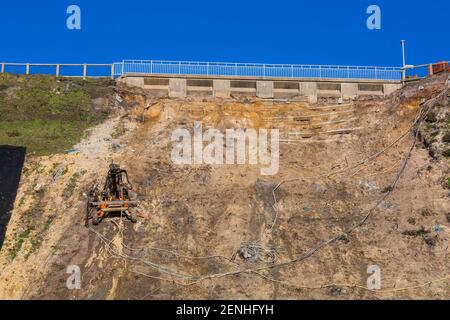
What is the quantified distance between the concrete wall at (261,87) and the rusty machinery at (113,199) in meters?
9.86

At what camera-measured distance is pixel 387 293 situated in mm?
22125

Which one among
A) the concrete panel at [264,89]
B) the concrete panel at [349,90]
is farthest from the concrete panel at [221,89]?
the concrete panel at [349,90]

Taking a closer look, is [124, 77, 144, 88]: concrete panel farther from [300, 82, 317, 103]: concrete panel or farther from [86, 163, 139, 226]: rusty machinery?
[86, 163, 139, 226]: rusty machinery

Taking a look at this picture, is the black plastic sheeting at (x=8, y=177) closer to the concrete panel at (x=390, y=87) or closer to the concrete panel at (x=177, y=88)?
the concrete panel at (x=177, y=88)

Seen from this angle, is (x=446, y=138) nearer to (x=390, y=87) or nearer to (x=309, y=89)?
(x=390, y=87)

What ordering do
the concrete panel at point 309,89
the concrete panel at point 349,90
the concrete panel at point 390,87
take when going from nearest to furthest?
the concrete panel at point 309,89
the concrete panel at point 349,90
the concrete panel at point 390,87

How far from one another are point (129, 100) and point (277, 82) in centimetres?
854

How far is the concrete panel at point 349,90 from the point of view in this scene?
35781 millimetres

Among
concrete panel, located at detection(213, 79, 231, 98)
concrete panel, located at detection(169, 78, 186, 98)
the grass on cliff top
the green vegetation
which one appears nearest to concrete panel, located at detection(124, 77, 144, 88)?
the grass on cliff top

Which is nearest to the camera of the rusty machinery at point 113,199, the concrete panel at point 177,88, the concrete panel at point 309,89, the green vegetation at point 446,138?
the rusty machinery at point 113,199

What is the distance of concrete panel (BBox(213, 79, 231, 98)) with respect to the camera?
3512 cm

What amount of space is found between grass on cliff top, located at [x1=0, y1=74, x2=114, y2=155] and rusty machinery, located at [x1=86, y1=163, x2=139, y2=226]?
548cm

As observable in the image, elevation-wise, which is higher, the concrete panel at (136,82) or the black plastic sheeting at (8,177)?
the concrete panel at (136,82)
